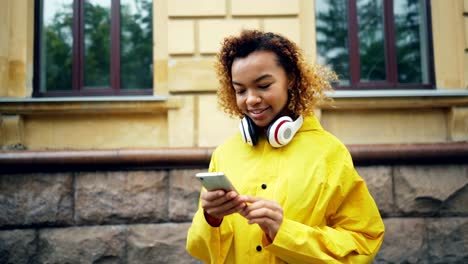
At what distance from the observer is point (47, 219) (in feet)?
12.4

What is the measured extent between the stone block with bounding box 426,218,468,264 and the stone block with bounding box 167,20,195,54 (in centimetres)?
307

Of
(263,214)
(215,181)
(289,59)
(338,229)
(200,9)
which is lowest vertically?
(338,229)

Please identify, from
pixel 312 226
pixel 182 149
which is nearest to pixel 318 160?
pixel 312 226

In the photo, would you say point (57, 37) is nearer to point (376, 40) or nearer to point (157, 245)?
point (157, 245)

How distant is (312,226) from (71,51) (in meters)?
4.05

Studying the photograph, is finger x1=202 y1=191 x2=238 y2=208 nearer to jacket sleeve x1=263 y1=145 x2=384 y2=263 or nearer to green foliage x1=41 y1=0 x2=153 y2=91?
jacket sleeve x1=263 y1=145 x2=384 y2=263

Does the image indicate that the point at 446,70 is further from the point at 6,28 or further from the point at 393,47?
the point at 6,28

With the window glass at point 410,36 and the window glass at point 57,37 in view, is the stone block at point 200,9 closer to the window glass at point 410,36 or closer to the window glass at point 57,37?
the window glass at point 57,37

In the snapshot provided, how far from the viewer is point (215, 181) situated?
1.29m

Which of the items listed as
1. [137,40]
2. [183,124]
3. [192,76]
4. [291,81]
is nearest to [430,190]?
[183,124]

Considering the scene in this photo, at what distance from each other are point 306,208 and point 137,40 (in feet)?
A: 12.1

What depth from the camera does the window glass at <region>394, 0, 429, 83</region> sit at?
4.65m

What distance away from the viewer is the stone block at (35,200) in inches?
148

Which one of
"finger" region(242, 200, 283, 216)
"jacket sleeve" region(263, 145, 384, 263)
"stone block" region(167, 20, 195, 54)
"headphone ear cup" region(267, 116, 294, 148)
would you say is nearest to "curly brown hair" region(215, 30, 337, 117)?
"headphone ear cup" region(267, 116, 294, 148)
